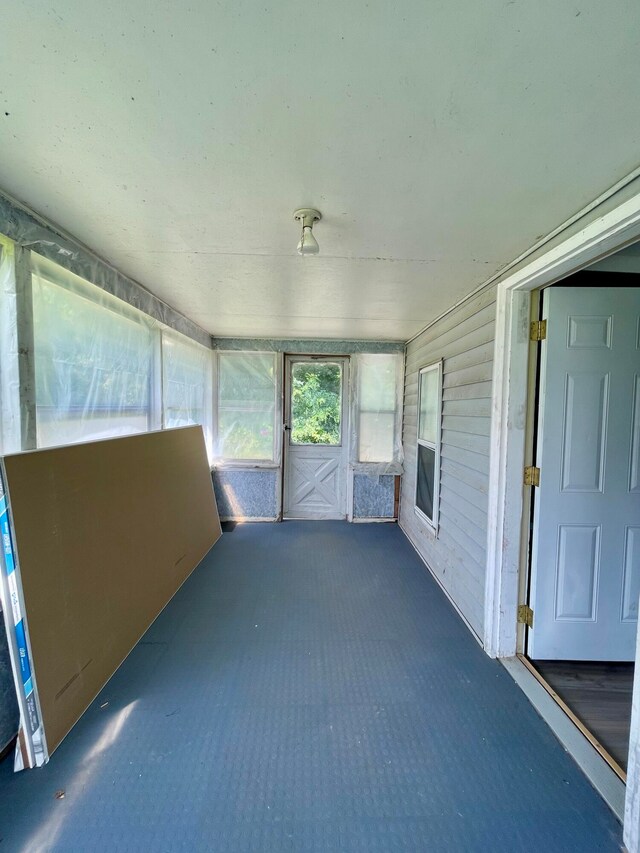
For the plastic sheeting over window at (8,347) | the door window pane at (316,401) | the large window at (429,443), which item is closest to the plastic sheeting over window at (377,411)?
the door window pane at (316,401)

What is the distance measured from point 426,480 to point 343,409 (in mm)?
1437

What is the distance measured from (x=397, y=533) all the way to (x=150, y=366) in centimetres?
306

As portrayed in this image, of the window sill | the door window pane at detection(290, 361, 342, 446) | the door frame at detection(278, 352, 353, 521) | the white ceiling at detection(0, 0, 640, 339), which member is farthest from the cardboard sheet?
the door window pane at detection(290, 361, 342, 446)

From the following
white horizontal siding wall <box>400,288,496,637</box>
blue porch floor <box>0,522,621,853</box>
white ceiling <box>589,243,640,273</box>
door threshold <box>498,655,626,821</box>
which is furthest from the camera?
white horizontal siding wall <box>400,288,496,637</box>

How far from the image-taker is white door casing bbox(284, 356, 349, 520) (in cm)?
430

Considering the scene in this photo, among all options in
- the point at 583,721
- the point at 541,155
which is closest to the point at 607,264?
the point at 541,155

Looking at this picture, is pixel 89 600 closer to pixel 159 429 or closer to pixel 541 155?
pixel 159 429

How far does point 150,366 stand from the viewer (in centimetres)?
272

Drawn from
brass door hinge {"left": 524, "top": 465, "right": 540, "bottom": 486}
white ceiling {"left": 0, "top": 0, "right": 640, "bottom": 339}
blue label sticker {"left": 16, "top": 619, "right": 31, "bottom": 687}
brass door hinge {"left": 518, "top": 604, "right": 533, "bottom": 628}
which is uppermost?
white ceiling {"left": 0, "top": 0, "right": 640, "bottom": 339}

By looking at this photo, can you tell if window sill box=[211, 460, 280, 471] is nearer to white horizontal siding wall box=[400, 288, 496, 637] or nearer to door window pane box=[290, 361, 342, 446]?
door window pane box=[290, 361, 342, 446]

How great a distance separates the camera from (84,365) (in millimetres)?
1908

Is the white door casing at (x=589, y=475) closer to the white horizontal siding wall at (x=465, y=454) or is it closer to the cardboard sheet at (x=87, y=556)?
the white horizontal siding wall at (x=465, y=454)

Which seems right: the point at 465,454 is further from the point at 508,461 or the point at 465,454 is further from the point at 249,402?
the point at 249,402

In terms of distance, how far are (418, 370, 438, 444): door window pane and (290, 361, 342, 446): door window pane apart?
1134 mm
